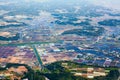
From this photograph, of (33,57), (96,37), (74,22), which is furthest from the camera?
(74,22)

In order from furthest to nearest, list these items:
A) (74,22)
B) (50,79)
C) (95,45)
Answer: (74,22)
(95,45)
(50,79)

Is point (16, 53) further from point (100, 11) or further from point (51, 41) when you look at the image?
point (100, 11)

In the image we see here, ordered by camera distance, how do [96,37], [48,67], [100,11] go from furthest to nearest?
[100,11] → [96,37] → [48,67]

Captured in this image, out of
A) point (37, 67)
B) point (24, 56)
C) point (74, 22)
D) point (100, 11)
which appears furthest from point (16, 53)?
point (100, 11)

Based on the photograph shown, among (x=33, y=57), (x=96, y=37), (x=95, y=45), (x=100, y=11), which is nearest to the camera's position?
(x=33, y=57)

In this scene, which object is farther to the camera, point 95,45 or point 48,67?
point 95,45

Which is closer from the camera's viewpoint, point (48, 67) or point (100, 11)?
point (48, 67)

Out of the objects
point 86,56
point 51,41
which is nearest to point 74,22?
point 51,41

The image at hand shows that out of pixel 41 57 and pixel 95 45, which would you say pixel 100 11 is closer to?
pixel 95 45
